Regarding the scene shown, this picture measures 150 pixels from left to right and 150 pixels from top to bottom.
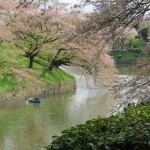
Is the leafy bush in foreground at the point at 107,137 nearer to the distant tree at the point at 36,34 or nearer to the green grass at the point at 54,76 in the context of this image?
the distant tree at the point at 36,34

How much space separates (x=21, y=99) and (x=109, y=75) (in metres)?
5.68

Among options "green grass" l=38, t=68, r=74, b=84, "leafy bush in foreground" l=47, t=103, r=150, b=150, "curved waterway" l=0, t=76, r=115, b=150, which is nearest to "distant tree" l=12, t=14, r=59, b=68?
"green grass" l=38, t=68, r=74, b=84

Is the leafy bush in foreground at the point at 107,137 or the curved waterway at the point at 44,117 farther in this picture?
the curved waterway at the point at 44,117

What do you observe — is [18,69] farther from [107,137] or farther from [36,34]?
[107,137]

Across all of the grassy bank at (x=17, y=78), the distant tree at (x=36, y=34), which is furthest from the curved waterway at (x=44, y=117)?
the distant tree at (x=36, y=34)

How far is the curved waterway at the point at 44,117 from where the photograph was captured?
11242 mm

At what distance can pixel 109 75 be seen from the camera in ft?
70.7

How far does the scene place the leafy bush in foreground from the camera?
498cm

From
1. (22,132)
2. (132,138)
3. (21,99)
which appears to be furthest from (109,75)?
(132,138)

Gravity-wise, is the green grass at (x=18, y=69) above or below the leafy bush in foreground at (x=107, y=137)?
above

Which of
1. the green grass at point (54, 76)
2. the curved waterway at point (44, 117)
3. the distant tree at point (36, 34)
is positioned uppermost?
the distant tree at point (36, 34)

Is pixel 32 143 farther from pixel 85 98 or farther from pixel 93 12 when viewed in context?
pixel 85 98

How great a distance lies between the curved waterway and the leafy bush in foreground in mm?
4903

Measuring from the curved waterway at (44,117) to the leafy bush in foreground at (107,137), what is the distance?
490cm
